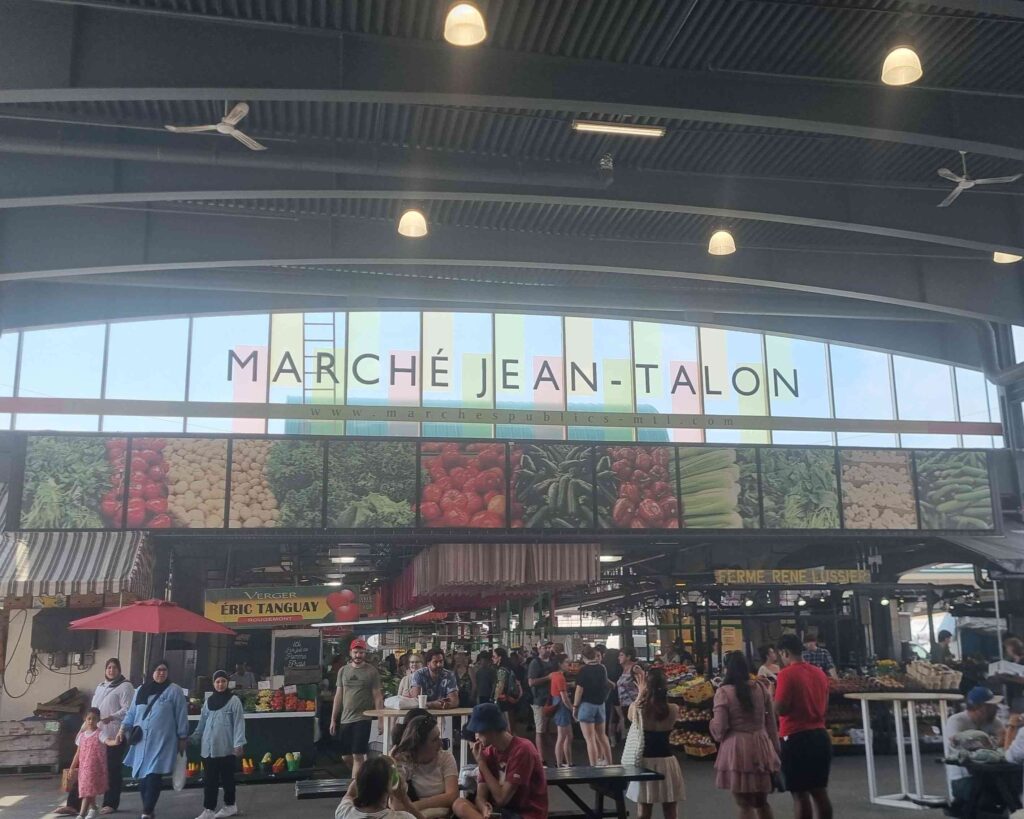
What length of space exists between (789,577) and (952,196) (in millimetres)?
6402

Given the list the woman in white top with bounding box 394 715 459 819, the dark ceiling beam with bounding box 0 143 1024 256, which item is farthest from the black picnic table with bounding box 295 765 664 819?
the dark ceiling beam with bounding box 0 143 1024 256

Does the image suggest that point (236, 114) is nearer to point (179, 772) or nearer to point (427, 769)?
point (427, 769)

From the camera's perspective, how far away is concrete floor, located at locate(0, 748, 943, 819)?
10.1m

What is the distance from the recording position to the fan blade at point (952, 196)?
35.3 ft

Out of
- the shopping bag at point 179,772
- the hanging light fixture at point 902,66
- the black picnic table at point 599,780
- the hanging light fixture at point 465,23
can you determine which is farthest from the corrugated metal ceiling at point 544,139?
the shopping bag at point 179,772

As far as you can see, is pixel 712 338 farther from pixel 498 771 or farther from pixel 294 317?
pixel 498 771

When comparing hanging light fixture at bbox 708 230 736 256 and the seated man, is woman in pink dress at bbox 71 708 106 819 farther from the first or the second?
hanging light fixture at bbox 708 230 736 256

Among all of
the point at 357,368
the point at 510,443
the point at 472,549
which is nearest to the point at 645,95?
the point at 510,443

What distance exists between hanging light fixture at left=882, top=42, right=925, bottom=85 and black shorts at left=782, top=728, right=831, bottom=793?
5.11 metres

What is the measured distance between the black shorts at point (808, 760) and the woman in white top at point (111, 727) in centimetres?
705

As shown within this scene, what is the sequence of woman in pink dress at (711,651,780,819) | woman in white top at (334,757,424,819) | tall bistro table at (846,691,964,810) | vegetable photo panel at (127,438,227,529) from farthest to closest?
vegetable photo panel at (127,438,227,529)
tall bistro table at (846,691,964,810)
woman in pink dress at (711,651,780,819)
woman in white top at (334,757,424,819)

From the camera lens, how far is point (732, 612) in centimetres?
1573

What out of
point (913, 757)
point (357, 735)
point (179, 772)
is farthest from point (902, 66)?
point (179, 772)

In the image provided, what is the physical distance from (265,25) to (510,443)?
8.41 metres
